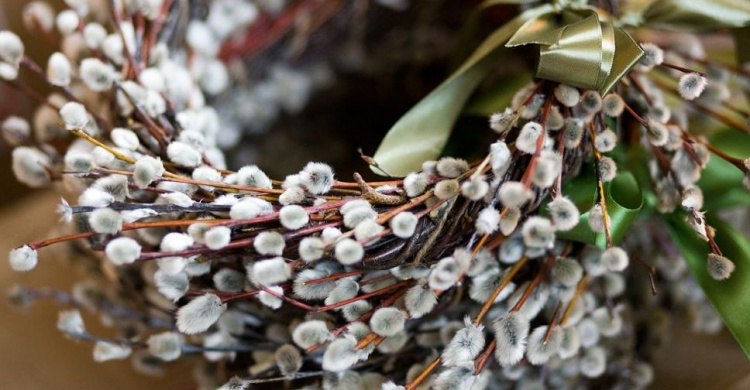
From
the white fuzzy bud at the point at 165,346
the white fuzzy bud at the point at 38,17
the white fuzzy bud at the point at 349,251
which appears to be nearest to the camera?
the white fuzzy bud at the point at 349,251

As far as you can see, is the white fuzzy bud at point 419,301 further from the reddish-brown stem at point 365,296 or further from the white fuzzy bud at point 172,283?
the white fuzzy bud at point 172,283

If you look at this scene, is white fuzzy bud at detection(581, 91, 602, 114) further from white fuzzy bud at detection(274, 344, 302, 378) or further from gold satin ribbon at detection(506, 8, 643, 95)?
white fuzzy bud at detection(274, 344, 302, 378)

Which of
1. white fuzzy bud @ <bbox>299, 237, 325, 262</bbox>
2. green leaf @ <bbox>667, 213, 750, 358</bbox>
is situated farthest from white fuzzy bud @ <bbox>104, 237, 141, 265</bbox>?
green leaf @ <bbox>667, 213, 750, 358</bbox>

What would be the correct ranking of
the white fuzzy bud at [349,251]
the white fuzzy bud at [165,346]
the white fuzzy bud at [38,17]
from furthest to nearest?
the white fuzzy bud at [38,17] → the white fuzzy bud at [165,346] → the white fuzzy bud at [349,251]

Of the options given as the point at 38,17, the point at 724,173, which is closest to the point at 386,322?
the point at 724,173

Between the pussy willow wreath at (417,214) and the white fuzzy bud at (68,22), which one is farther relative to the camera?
the white fuzzy bud at (68,22)

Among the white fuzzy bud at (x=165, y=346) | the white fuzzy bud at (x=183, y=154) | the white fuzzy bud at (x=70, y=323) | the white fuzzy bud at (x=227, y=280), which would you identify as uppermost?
the white fuzzy bud at (x=183, y=154)

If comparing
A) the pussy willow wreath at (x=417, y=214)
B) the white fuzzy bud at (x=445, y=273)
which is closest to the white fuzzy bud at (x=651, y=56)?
the pussy willow wreath at (x=417, y=214)
